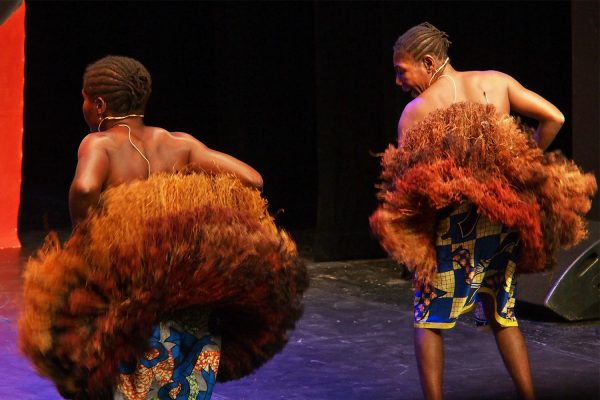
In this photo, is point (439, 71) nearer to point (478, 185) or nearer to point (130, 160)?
point (478, 185)

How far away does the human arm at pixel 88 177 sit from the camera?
9.41 ft

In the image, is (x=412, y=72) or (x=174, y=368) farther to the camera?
(x=412, y=72)

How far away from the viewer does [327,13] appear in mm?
7906

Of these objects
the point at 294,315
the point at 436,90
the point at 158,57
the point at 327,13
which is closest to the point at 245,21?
the point at 158,57

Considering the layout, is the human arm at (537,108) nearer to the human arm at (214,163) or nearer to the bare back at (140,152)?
the human arm at (214,163)

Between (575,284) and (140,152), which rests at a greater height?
(140,152)

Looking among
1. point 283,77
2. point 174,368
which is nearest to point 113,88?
point 174,368

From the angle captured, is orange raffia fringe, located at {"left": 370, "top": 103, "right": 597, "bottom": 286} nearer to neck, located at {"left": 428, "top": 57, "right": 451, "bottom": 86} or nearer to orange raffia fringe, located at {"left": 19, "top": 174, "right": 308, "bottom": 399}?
neck, located at {"left": 428, "top": 57, "right": 451, "bottom": 86}

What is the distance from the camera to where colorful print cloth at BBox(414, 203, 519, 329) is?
3781mm

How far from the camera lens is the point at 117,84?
3041 millimetres

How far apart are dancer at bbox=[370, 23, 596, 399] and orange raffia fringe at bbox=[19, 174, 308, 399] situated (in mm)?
964

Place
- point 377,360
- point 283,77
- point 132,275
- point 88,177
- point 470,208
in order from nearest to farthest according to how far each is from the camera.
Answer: point 132,275
point 88,177
point 470,208
point 377,360
point 283,77

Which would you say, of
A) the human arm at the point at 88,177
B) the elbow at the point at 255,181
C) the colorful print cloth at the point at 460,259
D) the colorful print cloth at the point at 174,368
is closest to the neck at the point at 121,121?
the human arm at the point at 88,177

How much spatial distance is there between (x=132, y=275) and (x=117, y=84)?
60cm
